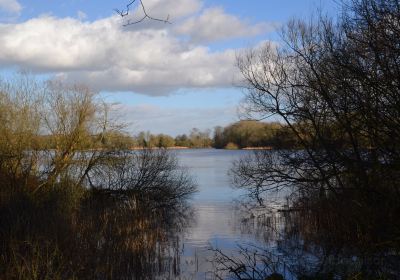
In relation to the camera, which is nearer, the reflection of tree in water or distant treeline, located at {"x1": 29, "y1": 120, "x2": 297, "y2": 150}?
the reflection of tree in water

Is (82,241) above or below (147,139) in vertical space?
below

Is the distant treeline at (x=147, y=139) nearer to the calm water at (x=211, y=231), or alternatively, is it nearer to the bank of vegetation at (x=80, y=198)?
the bank of vegetation at (x=80, y=198)

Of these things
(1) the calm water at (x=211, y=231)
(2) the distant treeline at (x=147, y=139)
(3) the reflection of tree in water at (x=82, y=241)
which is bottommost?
(1) the calm water at (x=211, y=231)

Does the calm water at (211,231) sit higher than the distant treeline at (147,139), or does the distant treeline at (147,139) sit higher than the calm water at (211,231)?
the distant treeline at (147,139)

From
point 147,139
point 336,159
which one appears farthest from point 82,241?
point 147,139

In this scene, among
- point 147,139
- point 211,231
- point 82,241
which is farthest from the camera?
point 147,139

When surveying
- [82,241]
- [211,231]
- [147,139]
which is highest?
[147,139]

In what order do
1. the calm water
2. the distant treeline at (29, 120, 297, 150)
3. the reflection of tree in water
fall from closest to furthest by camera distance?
the reflection of tree in water < the calm water < the distant treeline at (29, 120, 297, 150)

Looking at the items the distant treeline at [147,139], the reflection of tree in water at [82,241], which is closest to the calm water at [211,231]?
the reflection of tree in water at [82,241]

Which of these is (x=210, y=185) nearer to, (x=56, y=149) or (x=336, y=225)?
(x=56, y=149)

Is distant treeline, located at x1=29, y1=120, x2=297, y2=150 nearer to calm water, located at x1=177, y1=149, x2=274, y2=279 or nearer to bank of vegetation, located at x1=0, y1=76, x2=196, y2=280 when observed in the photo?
bank of vegetation, located at x1=0, y1=76, x2=196, y2=280

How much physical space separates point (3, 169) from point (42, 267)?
952 centimetres

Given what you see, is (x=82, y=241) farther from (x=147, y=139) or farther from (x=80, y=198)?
(x=147, y=139)

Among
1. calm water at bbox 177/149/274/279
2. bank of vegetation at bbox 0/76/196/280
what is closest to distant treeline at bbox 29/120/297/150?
bank of vegetation at bbox 0/76/196/280
